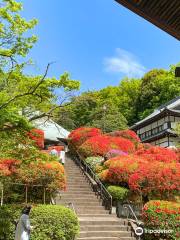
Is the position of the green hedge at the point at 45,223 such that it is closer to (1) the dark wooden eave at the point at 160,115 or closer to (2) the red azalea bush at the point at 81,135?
(2) the red azalea bush at the point at 81,135

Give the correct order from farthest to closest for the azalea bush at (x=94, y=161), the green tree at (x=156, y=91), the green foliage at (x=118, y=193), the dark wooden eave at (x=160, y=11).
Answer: the green tree at (x=156, y=91), the azalea bush at (x=94, y=161), the green foliage at (x=118, y=193), the dark wooden eave at (x=160, y=11)

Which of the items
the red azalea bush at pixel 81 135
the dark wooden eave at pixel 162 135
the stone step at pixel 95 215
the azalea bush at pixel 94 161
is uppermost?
the dark wooden eave at pixel 162 135

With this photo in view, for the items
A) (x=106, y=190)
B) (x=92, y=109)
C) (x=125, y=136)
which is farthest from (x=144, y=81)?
(x=106, y=190)

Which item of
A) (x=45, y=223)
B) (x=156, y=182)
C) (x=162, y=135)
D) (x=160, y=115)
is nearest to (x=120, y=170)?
(x=156, y=182)

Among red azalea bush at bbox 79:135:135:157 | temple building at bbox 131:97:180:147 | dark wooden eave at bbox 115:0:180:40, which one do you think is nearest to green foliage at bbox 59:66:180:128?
temple building at bbox 131:97:180:147

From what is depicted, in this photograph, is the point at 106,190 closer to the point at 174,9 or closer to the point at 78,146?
the point at 78,146

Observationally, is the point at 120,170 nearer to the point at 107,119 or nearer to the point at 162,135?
the point at 162,135

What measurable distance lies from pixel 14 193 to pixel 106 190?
5398 millimetres

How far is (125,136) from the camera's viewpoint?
32750mm

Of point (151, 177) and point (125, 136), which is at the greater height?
point (125, 136)

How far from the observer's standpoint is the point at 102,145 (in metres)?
29.2

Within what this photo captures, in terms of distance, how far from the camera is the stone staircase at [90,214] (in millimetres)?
16672

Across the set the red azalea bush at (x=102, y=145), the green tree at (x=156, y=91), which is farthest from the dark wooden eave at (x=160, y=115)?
the green tree at (x=156, y=91)

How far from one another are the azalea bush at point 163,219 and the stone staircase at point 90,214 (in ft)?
3.46
